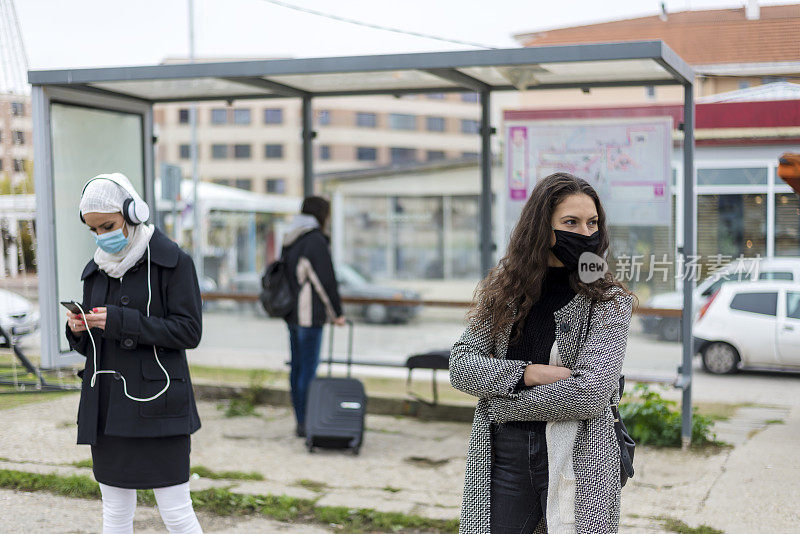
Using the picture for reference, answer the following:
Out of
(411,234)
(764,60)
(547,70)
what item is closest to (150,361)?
(547,70)

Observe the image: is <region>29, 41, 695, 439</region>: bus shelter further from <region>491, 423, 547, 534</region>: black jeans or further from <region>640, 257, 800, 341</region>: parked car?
<region>491, 423, 547, 534</region>: black jeans

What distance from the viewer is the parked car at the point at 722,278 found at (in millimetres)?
6865

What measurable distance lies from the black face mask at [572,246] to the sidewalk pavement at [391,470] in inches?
102

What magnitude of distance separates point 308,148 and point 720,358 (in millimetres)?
4782

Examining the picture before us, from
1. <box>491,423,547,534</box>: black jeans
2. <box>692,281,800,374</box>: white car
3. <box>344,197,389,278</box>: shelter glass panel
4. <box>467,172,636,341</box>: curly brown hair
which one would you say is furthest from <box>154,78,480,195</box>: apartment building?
<box>491,423,547,534</box>: black jeans

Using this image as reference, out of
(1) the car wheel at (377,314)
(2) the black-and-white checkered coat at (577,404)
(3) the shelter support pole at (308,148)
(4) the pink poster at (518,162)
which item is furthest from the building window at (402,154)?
(2) the black-and-white checkered coat at (577,404)

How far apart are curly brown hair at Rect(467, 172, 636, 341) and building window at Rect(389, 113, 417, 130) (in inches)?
2568

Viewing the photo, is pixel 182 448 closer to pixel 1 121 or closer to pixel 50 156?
pixel 50 156

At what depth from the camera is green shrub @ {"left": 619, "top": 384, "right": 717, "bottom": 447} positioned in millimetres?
6480

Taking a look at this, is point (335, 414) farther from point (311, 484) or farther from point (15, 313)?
point (15, 313)

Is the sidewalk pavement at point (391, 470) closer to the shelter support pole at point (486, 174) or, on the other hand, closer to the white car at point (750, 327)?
the white car at point (750, 327)

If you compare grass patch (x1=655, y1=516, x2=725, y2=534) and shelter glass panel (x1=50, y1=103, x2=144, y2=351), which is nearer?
grass patch (x1=655, y1=516, x2=725, y2=534)

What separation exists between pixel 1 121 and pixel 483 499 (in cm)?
579

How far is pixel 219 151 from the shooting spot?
66188 millimetres
